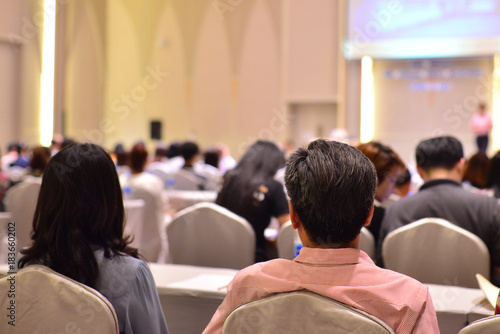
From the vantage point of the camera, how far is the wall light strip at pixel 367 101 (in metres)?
12.3

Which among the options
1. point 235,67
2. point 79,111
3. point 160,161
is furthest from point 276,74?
point 160,161

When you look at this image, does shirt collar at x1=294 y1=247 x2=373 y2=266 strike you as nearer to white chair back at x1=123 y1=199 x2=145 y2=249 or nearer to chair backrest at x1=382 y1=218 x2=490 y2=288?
chair backrest at x1=382 y1=218 x2=490 y2=288

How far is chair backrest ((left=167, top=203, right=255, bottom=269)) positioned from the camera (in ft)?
9.70

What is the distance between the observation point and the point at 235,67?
13.8m

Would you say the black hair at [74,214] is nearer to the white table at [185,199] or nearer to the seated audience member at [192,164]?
the white table at [185,199]

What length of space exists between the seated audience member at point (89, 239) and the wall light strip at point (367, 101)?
1100 cm

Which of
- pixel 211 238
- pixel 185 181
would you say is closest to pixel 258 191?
pixel 211 238

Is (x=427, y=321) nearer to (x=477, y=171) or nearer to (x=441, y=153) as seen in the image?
Result: (x=441, y=153)

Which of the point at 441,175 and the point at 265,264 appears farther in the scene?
the point at 441,175

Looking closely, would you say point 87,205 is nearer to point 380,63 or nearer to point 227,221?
point 227,221

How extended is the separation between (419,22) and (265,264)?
11070mm

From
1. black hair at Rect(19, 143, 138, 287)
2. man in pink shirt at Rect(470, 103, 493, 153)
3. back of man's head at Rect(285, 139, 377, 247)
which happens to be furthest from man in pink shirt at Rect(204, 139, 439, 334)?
man in pink shirt at Rect(470, 103, 493, 153)

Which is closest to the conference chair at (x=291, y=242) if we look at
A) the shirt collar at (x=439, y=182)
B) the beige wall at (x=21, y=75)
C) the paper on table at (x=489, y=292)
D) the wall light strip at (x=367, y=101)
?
the shirt collar at (x=439, y=182)

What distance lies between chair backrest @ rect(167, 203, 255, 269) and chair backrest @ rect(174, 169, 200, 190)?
9.96ft
